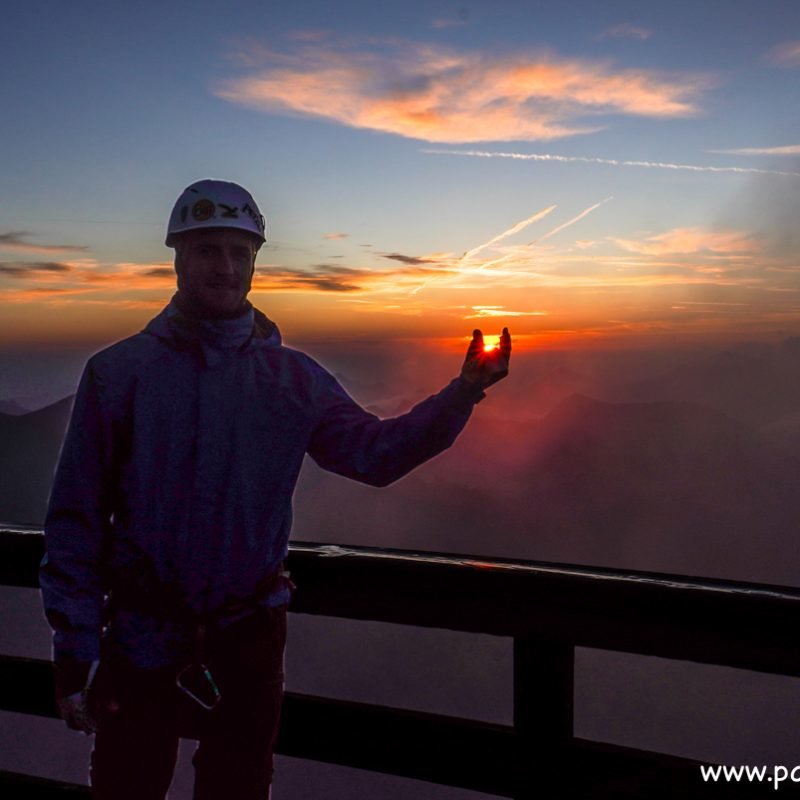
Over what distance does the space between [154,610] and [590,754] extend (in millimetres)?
1146

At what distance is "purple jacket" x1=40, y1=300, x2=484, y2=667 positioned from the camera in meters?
1.94

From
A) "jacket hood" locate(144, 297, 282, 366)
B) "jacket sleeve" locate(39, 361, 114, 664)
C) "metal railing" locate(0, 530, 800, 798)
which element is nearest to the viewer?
"metal railing" locate(0, 530, 800, 798)

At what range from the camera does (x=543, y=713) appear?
1.99 meters

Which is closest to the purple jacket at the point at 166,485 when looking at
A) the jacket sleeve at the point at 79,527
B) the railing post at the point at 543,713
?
the jacket sleeve at the point at 79,527

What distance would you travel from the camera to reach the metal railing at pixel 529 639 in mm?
1750

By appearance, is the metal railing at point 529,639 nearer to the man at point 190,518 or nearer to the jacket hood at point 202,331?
the man at point 190,518

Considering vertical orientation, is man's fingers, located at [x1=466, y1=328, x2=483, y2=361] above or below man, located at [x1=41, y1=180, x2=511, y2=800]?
above

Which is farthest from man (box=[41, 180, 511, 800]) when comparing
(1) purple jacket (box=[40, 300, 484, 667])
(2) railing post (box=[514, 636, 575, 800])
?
(2) railing post (box=[514, 636, 575, 800])

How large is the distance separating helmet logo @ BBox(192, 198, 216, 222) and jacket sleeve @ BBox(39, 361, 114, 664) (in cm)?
48

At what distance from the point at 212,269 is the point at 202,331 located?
6.5 inches

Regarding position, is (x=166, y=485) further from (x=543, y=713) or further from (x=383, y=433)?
(x=543, y=713)

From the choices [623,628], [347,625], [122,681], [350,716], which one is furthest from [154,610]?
[347,625]

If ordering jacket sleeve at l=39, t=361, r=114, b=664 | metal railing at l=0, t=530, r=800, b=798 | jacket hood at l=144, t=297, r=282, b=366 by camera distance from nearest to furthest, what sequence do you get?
metal railing at l=0, t=530, r=800, b=798
jacket sleeve at l=39, t=361, r=114, b=664
jacket hood at l=144, t=297, r=282, b=366

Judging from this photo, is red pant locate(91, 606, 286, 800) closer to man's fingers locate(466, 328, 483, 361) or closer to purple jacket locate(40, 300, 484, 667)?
purple jacket locate(40, 300, 484, 667)
